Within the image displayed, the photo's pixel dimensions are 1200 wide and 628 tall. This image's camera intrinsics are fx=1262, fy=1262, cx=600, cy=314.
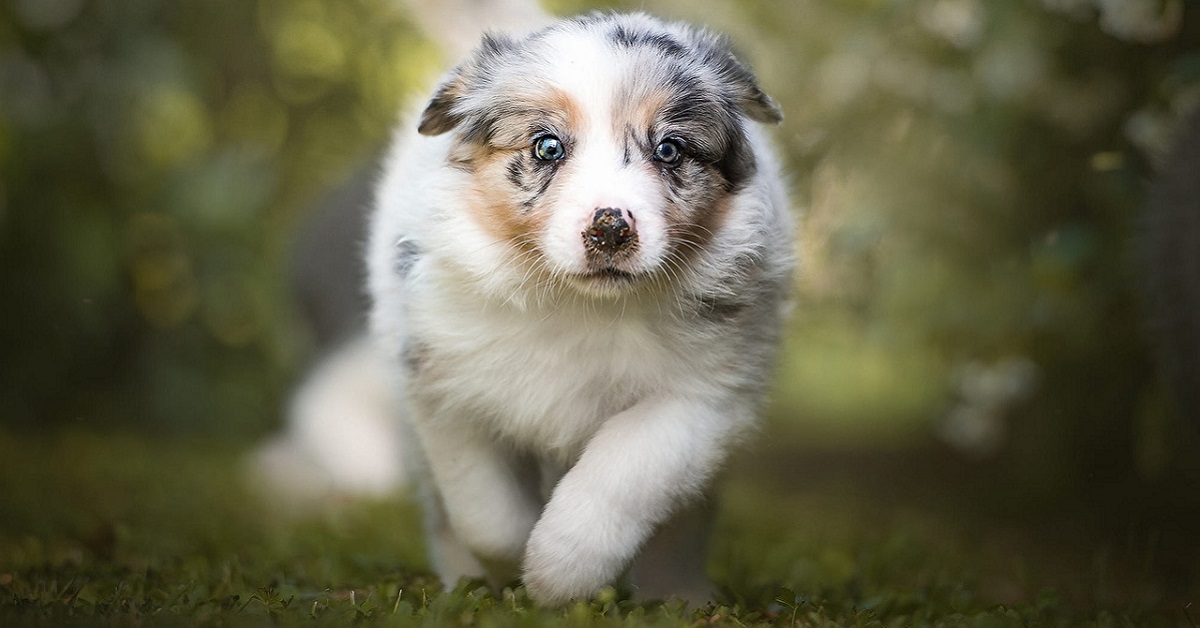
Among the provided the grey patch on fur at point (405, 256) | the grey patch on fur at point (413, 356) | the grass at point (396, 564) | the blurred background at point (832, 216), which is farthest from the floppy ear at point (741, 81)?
the grass at point (396, 564)

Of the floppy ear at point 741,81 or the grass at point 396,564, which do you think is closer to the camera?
the grass at point 396,564

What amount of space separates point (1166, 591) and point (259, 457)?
3.42 m

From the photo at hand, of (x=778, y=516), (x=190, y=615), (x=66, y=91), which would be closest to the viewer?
(x=190, y=615)

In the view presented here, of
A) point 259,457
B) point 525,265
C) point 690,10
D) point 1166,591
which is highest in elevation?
point 690,10

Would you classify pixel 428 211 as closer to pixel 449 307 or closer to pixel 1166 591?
pixel 449 307

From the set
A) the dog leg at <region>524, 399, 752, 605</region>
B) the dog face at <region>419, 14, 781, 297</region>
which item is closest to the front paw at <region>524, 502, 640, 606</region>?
the dog leg at <region>524, 399, 752, 605</region>


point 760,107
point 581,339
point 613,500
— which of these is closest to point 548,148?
point 581,339

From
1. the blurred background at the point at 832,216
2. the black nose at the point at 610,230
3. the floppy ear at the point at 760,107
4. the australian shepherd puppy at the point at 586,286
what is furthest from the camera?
the blurred background at the point at 832,216

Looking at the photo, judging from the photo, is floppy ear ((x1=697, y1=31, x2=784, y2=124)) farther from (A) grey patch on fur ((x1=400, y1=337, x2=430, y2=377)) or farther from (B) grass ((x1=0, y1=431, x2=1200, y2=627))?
(B) grass ((x1=0, y1=431, x2=1200, y2=627))

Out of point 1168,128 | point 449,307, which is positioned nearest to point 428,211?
point 449,307

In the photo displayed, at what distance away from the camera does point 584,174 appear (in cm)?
254

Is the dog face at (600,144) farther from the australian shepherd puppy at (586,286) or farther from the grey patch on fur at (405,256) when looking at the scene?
the grey patch on fur at (405,256)

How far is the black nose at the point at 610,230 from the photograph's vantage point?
243 centimetres

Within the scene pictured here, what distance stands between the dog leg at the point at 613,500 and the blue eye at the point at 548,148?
1.89ft
